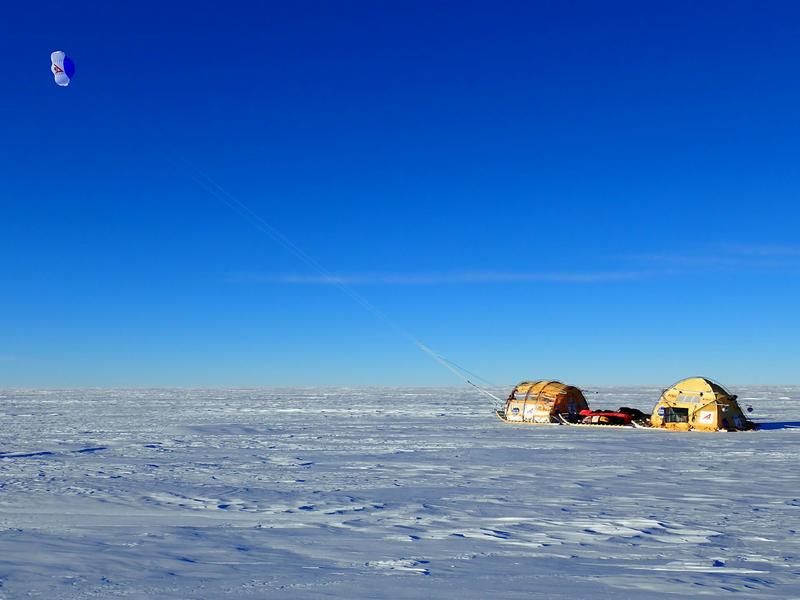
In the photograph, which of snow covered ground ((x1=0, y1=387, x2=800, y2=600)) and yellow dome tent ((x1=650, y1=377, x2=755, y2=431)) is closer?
snow covered ground ((x1=0, y1=387, x2=800, y2=600))

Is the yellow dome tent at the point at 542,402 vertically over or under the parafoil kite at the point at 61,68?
under

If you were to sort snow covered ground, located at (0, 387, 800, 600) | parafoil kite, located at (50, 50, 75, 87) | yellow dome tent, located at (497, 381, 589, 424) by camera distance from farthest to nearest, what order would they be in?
yellow dome tent, located at (497, 381, 589, 424) → parafoil kite, located at (50, 50, 75, 87) → snow covered ground, located at (0, 387, 800, 600)

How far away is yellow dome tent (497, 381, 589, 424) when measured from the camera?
111 ft

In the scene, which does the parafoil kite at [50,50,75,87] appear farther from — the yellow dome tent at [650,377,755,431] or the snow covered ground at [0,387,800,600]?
the yellow dome tent at [650,377,755,431]

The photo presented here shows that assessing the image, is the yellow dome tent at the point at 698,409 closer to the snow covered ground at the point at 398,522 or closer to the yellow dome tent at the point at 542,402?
the yellow dome tent at the point at 542,402

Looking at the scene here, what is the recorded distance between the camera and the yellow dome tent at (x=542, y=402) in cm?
3384

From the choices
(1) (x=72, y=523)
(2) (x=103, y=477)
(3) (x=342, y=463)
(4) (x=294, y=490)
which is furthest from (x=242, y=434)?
(1) (x=72, y=523)

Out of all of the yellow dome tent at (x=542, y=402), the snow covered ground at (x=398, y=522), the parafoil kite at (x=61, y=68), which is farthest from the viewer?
the yellow dome tent at (x=542, y=402)

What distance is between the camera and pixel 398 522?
37.4ft

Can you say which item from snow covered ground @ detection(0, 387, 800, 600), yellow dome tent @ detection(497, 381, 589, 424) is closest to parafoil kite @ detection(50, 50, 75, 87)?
snow covered ground @ detection(0, 387, 800, 600)

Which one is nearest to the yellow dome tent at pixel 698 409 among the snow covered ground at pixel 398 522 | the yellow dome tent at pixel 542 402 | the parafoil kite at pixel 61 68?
the yellow dome tent at pixel 542 402

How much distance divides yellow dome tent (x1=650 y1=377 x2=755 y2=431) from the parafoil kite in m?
24.6

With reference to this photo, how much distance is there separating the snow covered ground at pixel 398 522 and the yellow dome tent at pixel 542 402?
10769 mm

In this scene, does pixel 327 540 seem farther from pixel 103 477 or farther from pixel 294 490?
pixel 103 477
